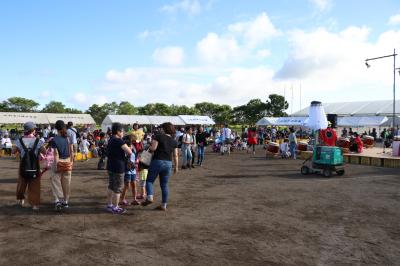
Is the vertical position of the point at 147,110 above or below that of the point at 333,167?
above

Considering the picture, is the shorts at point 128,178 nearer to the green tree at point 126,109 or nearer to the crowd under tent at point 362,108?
the crowd under tent at point 362,108

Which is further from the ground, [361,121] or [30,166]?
[361,121]

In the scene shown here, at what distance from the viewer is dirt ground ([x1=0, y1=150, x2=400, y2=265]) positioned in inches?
187

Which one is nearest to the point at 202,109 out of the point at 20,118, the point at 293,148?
the point at 20,118

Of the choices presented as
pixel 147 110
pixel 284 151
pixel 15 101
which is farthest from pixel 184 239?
pixel 15 101

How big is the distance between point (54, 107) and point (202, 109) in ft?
139

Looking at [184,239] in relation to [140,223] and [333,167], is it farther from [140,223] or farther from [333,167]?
[333,167]

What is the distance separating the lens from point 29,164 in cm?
715

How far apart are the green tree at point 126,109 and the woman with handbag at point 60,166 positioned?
88.5 metres

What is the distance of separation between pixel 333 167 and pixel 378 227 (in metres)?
6.30

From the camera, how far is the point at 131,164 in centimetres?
738

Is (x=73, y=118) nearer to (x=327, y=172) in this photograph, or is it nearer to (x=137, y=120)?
(x=137, y=120)

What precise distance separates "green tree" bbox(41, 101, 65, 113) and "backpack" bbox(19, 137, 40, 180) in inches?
3816

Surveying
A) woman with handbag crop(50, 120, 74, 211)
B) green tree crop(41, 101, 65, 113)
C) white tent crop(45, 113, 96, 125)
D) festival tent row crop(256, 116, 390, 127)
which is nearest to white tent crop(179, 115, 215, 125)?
festival tent row crop(256, 116, 390, 127)
